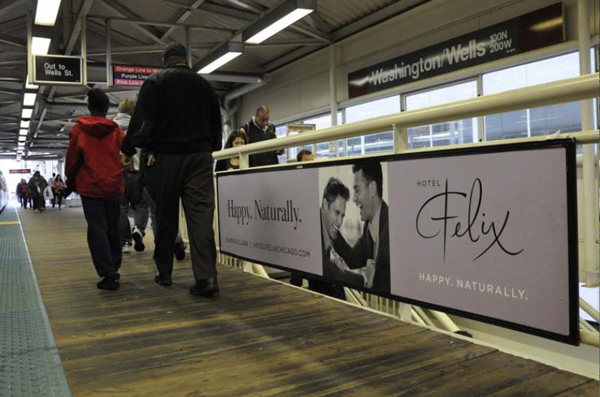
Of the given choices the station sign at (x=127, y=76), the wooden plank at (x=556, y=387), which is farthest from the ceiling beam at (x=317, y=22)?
the wooden plank at (x=556, y=387)

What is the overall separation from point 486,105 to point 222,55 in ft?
26.0

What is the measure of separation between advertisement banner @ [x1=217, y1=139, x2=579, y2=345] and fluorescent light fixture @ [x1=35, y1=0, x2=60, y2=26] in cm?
533

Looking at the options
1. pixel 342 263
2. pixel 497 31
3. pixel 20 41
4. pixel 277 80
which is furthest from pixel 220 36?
pixel 342 263

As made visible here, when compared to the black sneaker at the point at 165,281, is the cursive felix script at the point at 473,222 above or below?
above

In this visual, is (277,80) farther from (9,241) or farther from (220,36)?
(9,241)

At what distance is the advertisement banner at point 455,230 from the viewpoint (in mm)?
1677

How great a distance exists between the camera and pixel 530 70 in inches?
280

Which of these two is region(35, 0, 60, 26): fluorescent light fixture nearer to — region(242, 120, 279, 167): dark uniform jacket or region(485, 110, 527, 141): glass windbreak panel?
region(242, 120, 279, 167): dark uniform jacket

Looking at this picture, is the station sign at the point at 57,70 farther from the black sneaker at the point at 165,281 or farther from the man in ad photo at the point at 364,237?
the man in ad photo at the point at 364,237

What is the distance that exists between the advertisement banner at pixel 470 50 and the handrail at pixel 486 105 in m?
5.28

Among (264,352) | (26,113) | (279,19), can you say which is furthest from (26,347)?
(26,113)

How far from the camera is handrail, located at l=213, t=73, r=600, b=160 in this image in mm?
1645

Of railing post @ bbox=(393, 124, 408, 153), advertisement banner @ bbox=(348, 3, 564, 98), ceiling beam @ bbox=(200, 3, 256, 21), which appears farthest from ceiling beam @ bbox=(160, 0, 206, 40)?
railing post @ bbox=(393, 124, 408, 153)

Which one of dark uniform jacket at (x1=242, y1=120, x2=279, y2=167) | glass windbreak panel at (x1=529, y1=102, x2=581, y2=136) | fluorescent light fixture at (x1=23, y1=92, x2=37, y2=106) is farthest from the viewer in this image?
fluorescent light fixture at (x1=23, y1=92, x2=37, y2=106)
